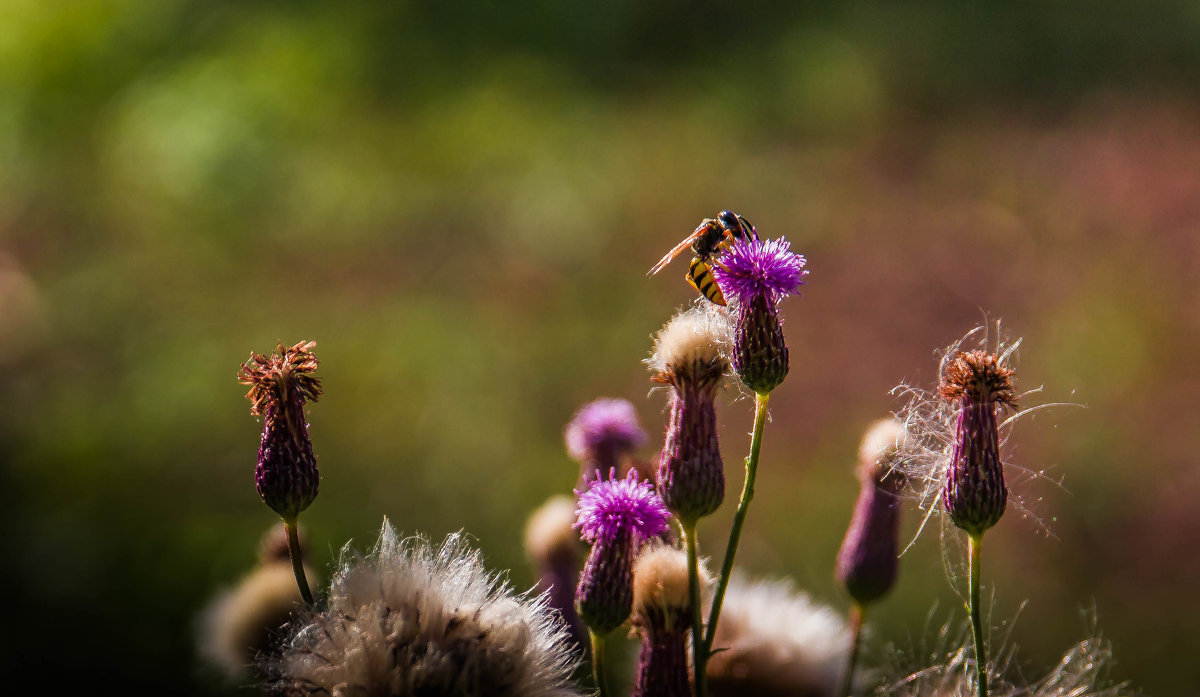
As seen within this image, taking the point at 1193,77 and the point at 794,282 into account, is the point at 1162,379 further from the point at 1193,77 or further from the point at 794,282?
the point at 794,282

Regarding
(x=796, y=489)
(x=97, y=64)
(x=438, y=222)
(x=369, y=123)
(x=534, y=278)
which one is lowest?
(x=796, y=489)

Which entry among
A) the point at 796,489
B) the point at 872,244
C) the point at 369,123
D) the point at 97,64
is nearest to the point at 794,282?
the point at 796,489

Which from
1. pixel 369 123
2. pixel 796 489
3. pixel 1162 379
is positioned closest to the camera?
pixel 796 489

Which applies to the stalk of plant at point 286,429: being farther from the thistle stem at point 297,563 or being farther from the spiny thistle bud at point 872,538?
the spiny thistle bud at point 872,538

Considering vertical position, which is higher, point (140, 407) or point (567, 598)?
point (140, 407)

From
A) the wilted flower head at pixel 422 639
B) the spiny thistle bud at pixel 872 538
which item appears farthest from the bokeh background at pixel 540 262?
the wilted flower head at pixel 422 639

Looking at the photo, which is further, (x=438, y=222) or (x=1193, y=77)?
(x=1193, y=77)

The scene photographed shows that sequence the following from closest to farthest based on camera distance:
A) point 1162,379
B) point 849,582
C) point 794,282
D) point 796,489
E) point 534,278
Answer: point 794,282, point 849,582, point 796,489, point 1162,379, point 534,278

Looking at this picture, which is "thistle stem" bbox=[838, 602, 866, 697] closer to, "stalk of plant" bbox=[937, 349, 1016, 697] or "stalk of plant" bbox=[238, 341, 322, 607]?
"stalk of plant" bbox=[937, 349, 1016, 697]
